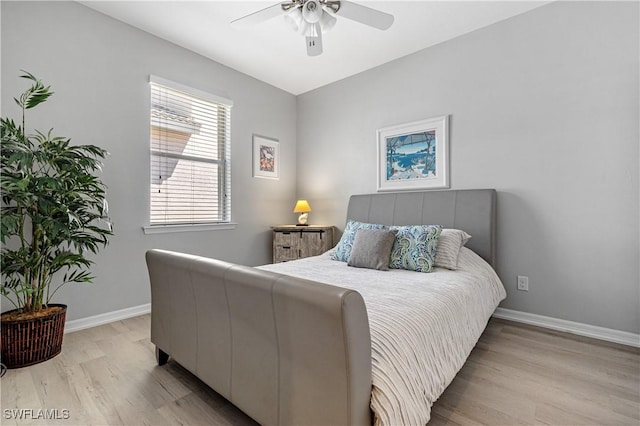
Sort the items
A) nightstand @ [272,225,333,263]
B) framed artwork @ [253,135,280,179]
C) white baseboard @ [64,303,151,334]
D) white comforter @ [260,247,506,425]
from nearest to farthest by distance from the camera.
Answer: white comforter @ [260,247,506,425] → white baseboard @ [64,303,151,334] → nightstand @ [272,225,333,263] → framed artwork @ [253,135,280,179]

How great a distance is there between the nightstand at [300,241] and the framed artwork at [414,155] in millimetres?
893

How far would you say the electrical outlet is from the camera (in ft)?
8.68

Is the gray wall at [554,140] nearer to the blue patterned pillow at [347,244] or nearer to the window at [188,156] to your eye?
the blue patterned pillow at [347,244]

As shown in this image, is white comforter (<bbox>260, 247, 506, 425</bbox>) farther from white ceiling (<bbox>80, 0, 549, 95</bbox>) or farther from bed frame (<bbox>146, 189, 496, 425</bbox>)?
white ceiling (<bbox>80, 0, 549, 95</bbox>)

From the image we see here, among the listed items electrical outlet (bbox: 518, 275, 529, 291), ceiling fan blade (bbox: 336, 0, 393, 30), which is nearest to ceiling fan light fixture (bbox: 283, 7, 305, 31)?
ceiling fan blade (bbox: 336, 0, 393, 30)

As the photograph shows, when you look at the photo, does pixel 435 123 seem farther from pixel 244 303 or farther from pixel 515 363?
pixel 244 303

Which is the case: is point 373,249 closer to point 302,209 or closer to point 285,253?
point 285,253

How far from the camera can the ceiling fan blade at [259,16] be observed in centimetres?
191

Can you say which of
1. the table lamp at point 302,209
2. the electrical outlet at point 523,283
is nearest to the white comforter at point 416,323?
the electrical outlet at point 523,283

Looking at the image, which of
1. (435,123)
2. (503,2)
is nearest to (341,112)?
(435,123)

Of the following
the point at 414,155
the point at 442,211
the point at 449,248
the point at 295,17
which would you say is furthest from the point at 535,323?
the point at 295,17

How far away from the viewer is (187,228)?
321 cm

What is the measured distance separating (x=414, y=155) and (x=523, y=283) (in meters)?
1.58

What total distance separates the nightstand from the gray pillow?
114 cm
